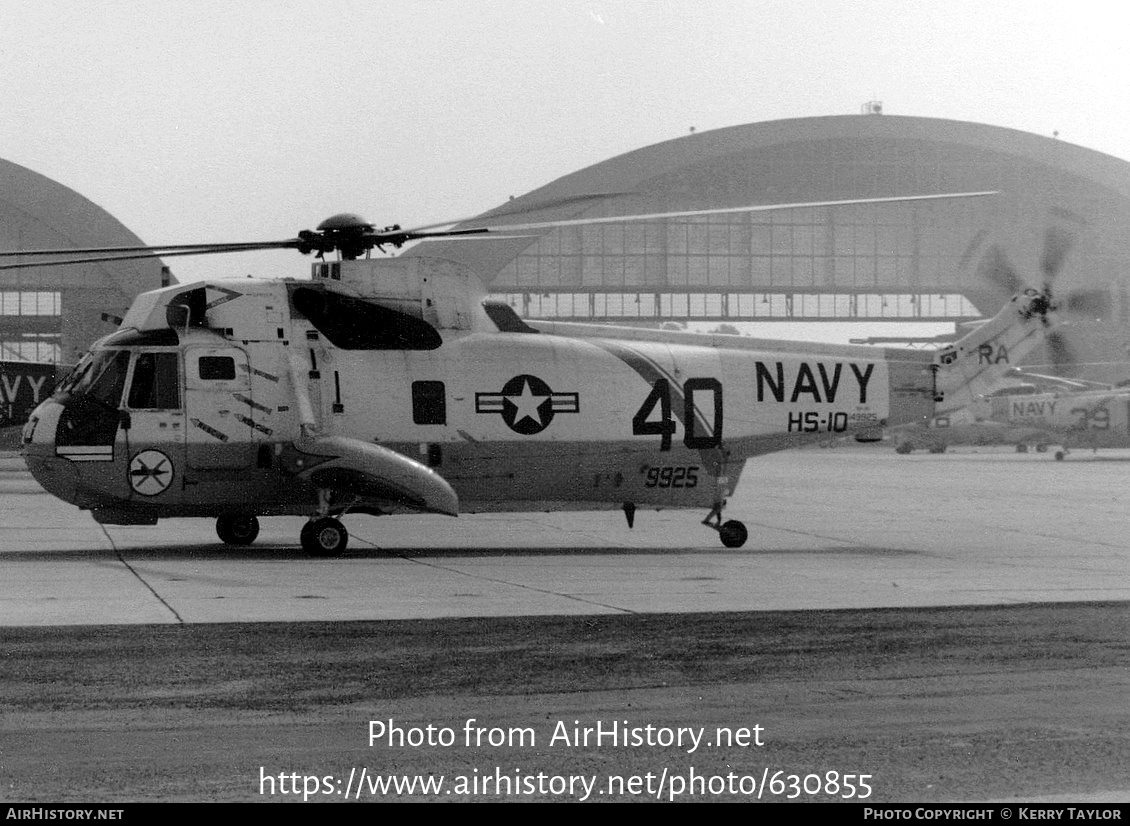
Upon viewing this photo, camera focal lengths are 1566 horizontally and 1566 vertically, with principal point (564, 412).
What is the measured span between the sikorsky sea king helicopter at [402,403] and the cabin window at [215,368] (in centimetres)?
3

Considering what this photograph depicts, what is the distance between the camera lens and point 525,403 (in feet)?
70.4

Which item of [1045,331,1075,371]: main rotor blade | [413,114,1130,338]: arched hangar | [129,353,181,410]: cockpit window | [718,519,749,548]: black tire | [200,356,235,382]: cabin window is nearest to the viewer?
[129,353,181,410]: cockpit window

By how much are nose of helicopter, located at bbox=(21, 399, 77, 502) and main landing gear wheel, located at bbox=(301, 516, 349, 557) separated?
300 centimetres

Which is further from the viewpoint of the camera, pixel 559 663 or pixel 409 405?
pixel 409 405

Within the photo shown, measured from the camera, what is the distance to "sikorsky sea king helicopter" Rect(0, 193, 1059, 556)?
1994cm

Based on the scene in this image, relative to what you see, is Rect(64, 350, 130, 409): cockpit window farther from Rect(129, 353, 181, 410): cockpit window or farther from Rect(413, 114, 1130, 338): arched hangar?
Rect(413, 114, 1130, 338): arched hangar

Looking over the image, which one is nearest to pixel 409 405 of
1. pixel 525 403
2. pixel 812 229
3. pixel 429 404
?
pixel 429 404

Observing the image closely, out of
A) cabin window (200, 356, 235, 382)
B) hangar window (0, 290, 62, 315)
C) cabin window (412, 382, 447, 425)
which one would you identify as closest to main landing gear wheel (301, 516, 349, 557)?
cabin window (412, 382, 447, 425)

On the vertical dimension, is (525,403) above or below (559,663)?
above

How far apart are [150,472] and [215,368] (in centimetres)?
158

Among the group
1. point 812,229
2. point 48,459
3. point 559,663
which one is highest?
point 812,229

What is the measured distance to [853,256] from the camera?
90.9m

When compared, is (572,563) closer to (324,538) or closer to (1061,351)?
(324,538)

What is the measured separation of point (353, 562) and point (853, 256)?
2953 inches
